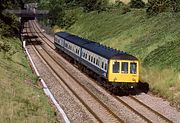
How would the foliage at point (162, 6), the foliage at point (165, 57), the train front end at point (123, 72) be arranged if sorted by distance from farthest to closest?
the foliage at point (162, 6)
the foliage at point (165, 57)
the train front end at point (123, 72)

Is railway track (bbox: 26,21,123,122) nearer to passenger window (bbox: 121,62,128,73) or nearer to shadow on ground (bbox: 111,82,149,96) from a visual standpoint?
shadow on ground (bbox: 111,82,149,96)

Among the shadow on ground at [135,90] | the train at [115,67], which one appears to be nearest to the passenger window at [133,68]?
the train at [115,67]

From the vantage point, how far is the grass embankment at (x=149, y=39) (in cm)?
3034

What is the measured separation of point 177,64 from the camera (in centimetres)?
3134

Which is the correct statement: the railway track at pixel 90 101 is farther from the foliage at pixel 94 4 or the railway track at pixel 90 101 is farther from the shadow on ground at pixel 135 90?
the foliage at pixel 94 4

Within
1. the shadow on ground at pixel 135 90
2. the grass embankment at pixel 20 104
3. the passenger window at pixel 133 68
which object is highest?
the passenger window at pixel 133 68

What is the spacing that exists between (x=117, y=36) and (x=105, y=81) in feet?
87.7

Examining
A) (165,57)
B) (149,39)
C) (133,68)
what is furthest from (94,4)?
(133,68)

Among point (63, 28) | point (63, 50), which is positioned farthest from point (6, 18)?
point (63, 28)

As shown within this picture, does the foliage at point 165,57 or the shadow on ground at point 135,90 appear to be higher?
the foliage at point 165,57

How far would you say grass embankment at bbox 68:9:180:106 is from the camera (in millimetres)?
30344

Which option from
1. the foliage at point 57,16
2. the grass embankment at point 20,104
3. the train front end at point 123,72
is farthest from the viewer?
the foliage at point 57,16

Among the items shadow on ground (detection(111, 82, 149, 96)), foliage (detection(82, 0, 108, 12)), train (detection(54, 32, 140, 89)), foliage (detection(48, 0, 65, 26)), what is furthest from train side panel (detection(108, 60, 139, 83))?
foliage (detection(48, 0, 65, 26))

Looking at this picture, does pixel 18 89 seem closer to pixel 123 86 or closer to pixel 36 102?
pixel 36 102
